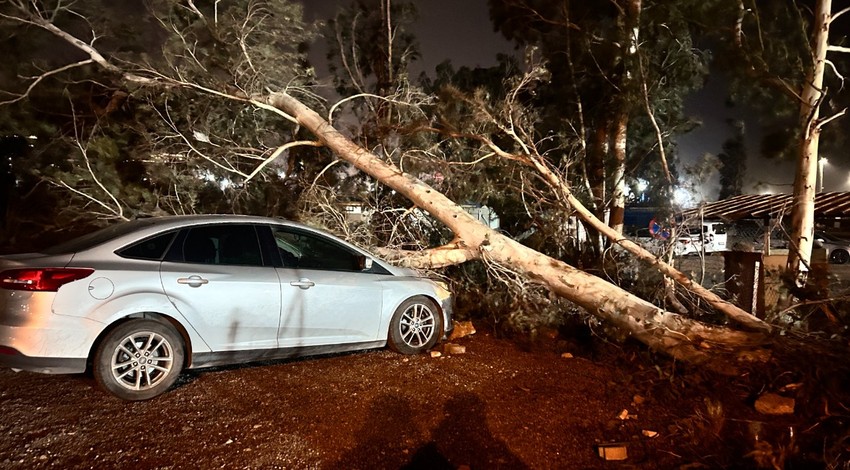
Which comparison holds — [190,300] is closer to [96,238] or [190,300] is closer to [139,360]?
[139,360]

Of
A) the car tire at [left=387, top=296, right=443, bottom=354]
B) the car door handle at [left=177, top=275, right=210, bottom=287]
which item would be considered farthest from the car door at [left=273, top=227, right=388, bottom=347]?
the car door handle at [left=177, top=275, right=210, bottom=287]

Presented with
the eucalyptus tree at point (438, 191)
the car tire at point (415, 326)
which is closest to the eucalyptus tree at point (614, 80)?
the eucalyptus tree at point (438, 191)

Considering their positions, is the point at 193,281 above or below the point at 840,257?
below

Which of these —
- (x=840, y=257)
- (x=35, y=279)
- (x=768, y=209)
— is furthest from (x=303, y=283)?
(x=840, y=257)

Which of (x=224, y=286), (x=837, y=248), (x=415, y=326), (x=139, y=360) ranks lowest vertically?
(x=139, y=360)

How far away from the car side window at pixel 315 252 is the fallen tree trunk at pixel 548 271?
145 centimetres

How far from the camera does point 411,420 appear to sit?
391 cm

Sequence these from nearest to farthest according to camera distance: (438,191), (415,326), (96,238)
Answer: (96,238) → (415,326) → (438,191)

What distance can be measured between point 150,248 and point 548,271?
427 centimetres

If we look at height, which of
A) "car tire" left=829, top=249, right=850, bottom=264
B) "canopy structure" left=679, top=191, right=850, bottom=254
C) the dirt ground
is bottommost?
the dirt ground

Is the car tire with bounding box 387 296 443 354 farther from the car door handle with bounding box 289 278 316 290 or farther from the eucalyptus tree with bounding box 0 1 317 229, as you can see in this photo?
the eucalyptus tree with bounding box 0 1 317 229

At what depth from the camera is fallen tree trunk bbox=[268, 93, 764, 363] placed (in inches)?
201

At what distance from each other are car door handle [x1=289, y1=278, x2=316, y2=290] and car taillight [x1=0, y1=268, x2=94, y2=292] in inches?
66.2

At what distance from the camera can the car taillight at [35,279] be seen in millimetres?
3795
